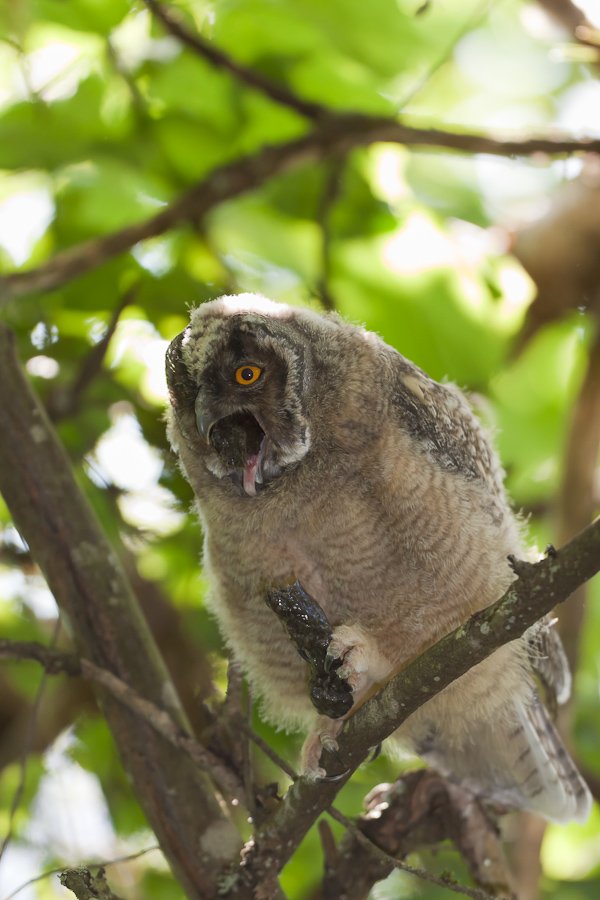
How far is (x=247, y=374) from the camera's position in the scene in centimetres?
151

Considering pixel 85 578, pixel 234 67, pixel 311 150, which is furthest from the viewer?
pixel 311 150

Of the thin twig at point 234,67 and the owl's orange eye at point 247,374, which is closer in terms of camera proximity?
the owl's orange eye at point 247,374

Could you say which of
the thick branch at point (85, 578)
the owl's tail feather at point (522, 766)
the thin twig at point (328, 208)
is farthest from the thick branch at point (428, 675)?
the thin twig at point (328, 208)

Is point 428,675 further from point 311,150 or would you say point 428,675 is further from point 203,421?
point 311,150

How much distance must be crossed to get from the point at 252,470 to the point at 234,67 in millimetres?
1586

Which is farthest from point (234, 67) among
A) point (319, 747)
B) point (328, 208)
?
point (319, 747)

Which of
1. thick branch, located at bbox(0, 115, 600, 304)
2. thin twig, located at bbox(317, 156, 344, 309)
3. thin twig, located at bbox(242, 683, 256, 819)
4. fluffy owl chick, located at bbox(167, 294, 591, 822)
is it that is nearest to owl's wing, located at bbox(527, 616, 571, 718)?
fluffy owl chick, located at bbox(167, 294, 591, 822)

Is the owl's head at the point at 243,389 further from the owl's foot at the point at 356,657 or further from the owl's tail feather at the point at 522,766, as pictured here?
the owl's tail feather at the point at 522,766

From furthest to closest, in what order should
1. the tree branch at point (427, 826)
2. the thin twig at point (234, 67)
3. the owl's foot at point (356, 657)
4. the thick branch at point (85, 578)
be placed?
the thin twig at point (234, 67), the tree branch at point (427, 826), the thick branch at point (85, 578), the owl's foot at point (356, 657)

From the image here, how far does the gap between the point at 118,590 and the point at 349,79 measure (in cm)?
197

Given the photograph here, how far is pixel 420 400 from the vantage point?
5.41 feet

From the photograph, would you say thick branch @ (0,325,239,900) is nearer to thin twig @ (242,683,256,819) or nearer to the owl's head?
thin twig @ (242,683,256,819)

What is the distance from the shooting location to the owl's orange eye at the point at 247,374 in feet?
4.93

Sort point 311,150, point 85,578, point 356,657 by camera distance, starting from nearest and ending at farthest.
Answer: point 356,657 < point 85,578 < point 311,150
